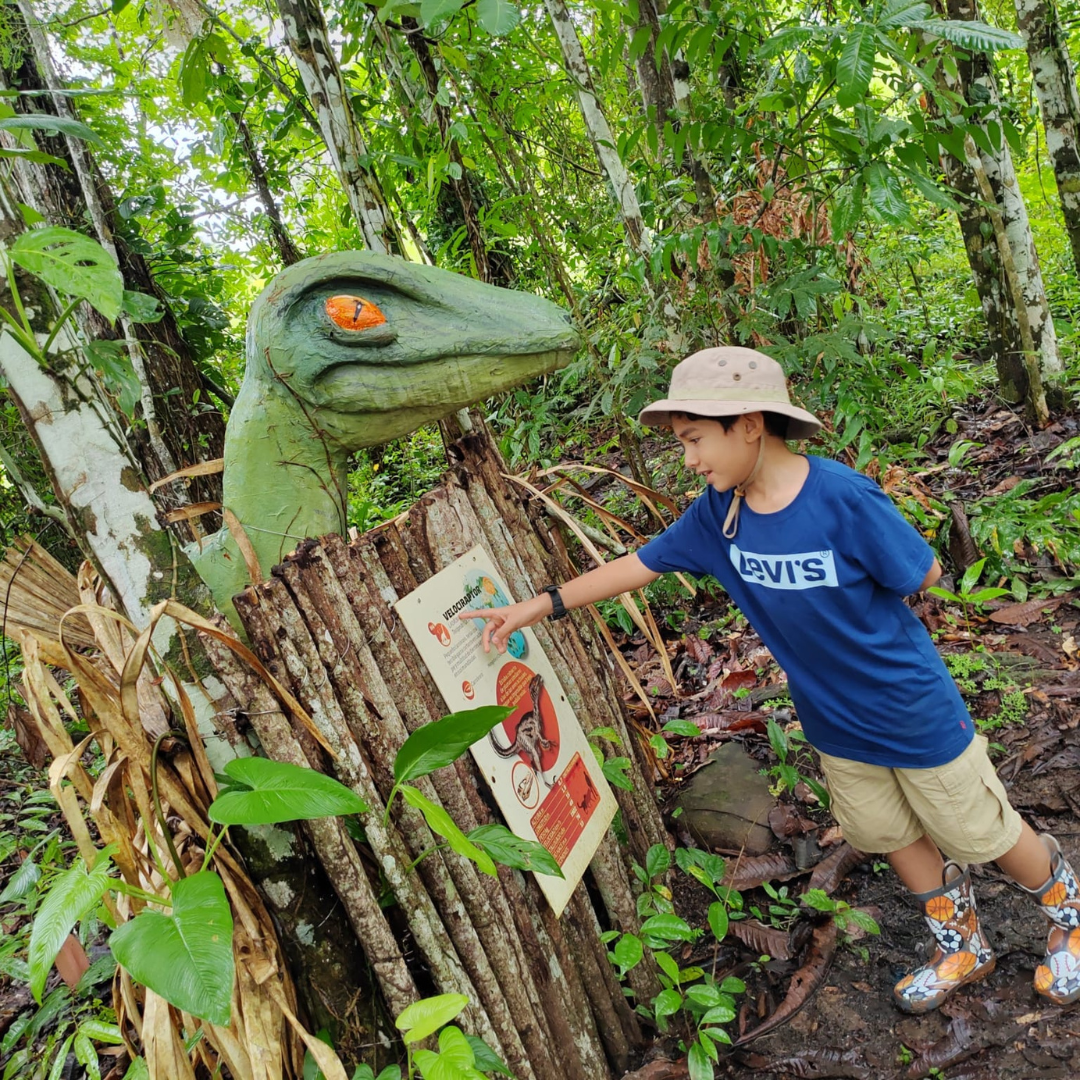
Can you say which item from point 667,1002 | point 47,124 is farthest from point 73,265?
point 667,1002

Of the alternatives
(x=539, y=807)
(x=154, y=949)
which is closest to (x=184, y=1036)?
(x=154, y=949)

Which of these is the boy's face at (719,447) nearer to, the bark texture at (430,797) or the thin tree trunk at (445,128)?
the bark texture at (430,797)

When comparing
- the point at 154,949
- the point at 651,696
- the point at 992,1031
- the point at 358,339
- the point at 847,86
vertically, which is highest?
the point at 847,86

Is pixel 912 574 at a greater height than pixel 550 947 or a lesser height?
greater

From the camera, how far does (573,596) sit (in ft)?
6.49

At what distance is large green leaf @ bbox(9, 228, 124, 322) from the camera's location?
1.03 metres

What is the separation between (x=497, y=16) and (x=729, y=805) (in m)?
2.48

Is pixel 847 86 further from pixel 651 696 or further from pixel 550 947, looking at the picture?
pixel 651 696

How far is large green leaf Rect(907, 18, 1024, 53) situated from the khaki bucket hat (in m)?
1.03

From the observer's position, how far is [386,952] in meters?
1.51

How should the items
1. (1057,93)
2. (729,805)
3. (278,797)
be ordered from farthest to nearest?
(1057,93), (729,805), (278,797)

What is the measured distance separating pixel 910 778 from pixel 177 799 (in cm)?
160

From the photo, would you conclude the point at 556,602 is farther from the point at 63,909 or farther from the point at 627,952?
the point at 63,909

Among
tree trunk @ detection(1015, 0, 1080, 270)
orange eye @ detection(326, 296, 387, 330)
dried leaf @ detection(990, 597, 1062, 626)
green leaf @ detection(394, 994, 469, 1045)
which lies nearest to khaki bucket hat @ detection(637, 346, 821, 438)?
orange eye @ detection(326, 296, 387, 330)
